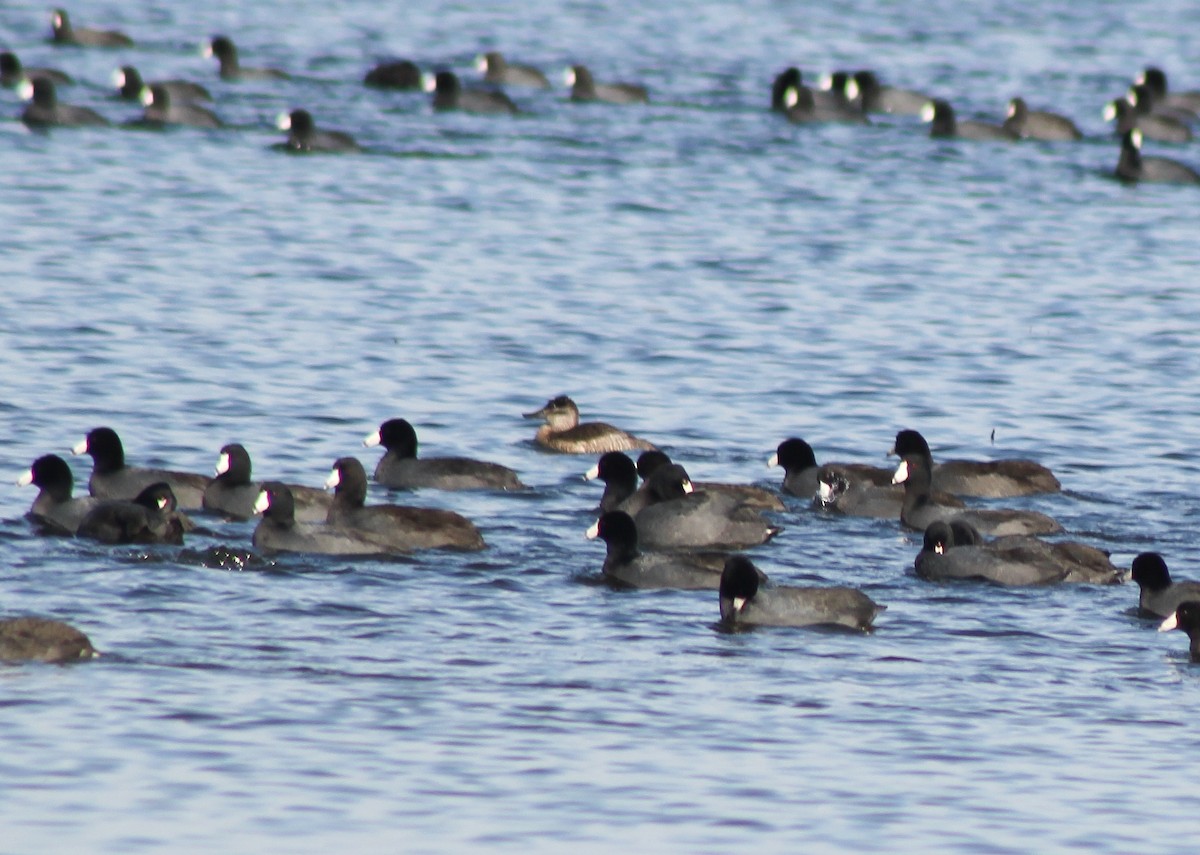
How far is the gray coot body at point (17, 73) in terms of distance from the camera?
46.2 metres

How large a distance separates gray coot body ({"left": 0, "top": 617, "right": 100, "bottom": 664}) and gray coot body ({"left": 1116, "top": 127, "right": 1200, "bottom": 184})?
98.5 feet

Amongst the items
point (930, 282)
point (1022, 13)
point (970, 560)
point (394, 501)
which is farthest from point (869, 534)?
point (1022, 13)

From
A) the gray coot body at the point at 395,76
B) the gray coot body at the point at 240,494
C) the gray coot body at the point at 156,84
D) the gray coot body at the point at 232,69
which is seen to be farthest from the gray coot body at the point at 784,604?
the gray coot body at the point at 232,69

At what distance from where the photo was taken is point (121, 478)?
19781 mm

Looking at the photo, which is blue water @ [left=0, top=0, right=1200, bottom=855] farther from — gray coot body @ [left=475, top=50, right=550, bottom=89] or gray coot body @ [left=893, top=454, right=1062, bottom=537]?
gray coot body @ [left=475, top=50, right=550, bottom=89]

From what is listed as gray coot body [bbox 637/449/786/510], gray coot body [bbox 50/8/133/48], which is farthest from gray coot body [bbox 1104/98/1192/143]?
gray coot body [bbox 637/449/786/510]

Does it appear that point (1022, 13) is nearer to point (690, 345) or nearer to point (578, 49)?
point (578, 49)

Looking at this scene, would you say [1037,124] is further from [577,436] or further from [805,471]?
[805,471]

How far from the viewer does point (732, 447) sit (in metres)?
23.1

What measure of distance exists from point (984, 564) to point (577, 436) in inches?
210

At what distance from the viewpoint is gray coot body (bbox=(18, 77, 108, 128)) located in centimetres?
4244

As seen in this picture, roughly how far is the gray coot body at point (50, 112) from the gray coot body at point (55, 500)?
24412 millimetres

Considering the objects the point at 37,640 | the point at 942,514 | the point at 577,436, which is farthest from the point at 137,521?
the point at 942,514

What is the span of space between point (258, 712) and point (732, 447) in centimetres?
951
